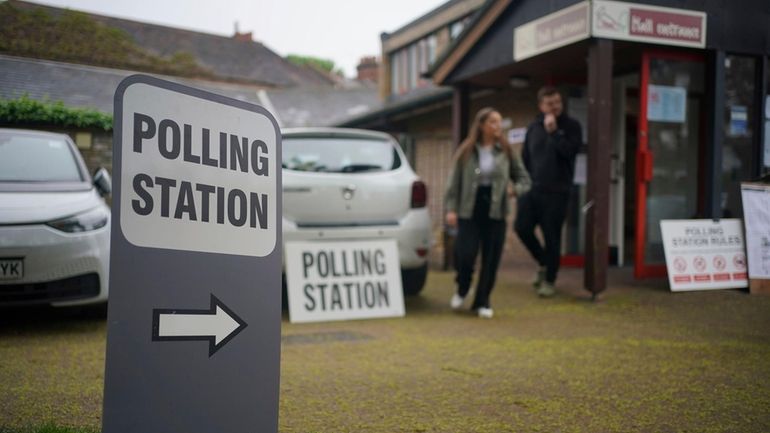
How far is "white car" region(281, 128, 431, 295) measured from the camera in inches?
225

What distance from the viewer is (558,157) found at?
21.6ft

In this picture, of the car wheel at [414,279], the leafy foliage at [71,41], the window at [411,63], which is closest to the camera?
the leafy foliage at [71,41]

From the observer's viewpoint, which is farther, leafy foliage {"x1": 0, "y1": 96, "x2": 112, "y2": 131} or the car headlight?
the car headlight

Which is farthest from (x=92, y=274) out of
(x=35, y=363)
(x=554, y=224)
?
(x=554, y=224)

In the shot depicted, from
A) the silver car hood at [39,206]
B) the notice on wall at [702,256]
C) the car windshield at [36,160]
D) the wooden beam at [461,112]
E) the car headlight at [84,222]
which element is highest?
the wooden beam at [461,112]

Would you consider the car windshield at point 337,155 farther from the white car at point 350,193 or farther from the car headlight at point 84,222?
the car headlight at point 84,222

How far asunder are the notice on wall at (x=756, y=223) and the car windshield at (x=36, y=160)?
19.9 ft

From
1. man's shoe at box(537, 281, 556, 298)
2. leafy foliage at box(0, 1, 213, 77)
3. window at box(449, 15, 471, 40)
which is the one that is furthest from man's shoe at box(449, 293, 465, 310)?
window at box(449, 15, 471, 40)

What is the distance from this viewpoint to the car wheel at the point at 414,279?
646 cm

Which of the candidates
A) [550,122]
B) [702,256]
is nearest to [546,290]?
[702,256]

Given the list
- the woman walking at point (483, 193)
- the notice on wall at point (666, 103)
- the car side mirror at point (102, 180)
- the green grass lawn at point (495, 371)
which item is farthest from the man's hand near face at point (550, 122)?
the car side mirror at point (102, 180)

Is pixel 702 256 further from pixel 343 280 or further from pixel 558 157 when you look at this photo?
pixel 343 280

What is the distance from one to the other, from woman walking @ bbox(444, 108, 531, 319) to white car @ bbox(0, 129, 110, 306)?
2884 mm

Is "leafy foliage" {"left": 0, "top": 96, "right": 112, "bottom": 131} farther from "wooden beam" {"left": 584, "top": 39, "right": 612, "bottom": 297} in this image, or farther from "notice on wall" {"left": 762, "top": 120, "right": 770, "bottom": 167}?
"notice on wall" {"left": 762, "top": 120, "right": 770, "bottom": 167}
